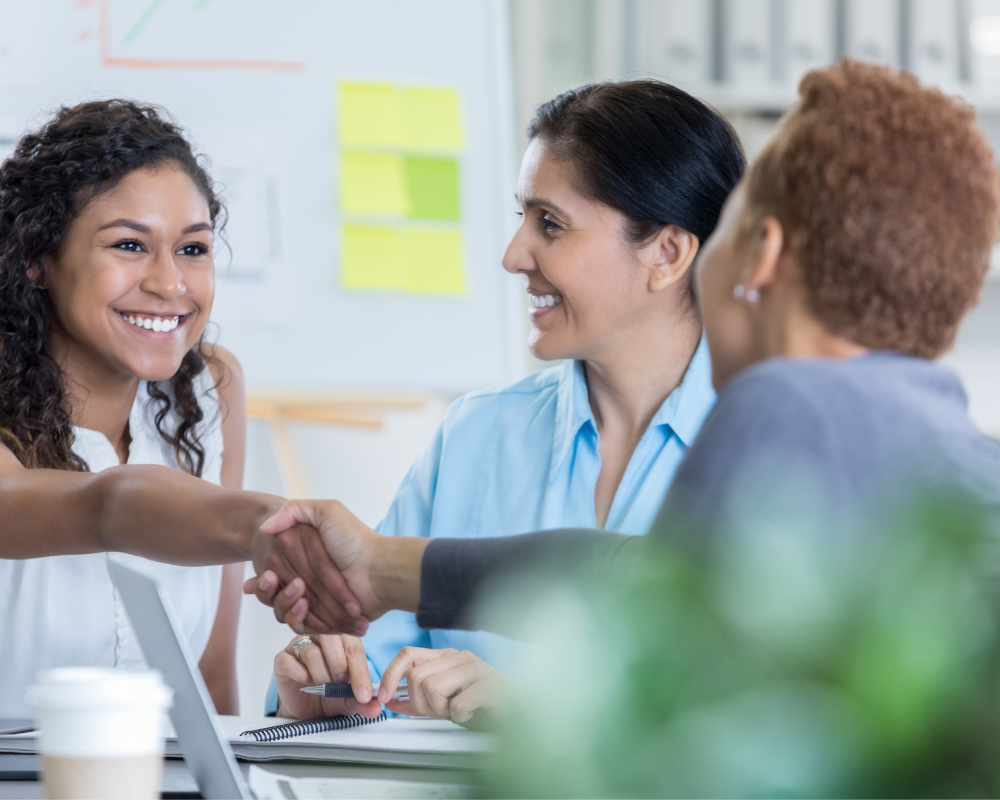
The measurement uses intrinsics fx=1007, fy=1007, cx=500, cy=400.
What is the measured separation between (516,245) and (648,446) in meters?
0.34

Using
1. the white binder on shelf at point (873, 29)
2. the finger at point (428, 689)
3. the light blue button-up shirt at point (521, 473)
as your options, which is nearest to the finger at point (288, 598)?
the light blue button-up shirt at point (521, 473)

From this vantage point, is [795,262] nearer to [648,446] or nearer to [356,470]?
[648,446]

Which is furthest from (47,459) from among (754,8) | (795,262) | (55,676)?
(754,8)

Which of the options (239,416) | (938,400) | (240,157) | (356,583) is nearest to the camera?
(938,400)

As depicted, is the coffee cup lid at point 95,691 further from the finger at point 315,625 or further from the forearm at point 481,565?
the finger at point 315,625

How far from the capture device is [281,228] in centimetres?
215

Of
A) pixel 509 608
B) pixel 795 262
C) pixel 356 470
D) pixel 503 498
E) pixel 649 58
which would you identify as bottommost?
pixel 356 470

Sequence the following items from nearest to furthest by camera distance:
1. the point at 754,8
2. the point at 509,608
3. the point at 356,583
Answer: the point at 509,608, the point at 356,583, the point at 754,8

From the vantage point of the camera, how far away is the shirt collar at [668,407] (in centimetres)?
137

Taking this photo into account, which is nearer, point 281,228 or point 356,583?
point 356,583

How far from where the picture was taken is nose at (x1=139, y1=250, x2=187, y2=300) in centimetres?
150

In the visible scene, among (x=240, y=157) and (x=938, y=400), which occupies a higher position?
(x=240, y=157)

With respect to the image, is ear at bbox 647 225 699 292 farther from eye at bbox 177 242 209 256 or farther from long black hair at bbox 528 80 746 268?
eye at bbox 177 242 209 256

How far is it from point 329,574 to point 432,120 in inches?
52.8
